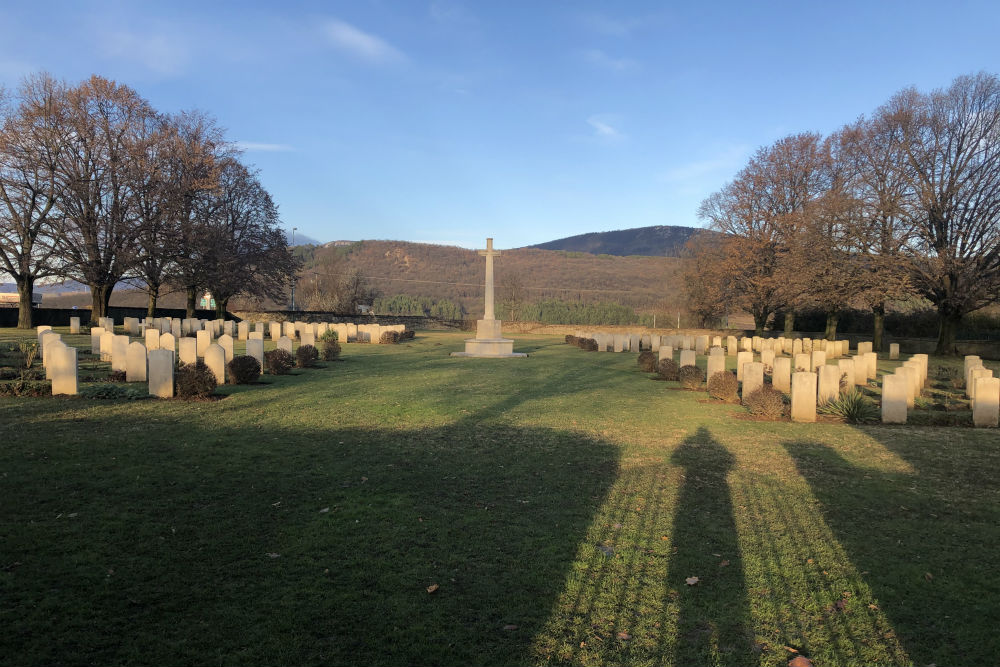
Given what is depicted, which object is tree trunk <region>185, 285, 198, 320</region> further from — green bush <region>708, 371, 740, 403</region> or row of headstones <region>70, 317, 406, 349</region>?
green bush <region>708, 371, 740, 403</region>

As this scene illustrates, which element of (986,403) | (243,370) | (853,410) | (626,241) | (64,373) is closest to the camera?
(986,403)

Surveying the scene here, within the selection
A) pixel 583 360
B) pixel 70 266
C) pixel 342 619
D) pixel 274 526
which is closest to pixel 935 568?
pixel 342 619

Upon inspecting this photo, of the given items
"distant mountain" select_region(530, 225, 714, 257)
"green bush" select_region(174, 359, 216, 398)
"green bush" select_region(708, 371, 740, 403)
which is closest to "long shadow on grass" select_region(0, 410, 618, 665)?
"green bush" select_region(174, 359, 216, 398)

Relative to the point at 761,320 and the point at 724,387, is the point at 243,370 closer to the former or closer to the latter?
the point at 724,387

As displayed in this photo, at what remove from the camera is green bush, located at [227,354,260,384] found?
11.8 metres

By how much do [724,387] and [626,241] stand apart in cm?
13949

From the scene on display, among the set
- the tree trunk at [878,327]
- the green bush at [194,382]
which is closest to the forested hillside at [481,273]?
the tree trunk at [878,327]

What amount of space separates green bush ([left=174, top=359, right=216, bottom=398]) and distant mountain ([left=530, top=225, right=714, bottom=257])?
124639 mm

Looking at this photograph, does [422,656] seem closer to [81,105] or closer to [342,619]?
[342,619]

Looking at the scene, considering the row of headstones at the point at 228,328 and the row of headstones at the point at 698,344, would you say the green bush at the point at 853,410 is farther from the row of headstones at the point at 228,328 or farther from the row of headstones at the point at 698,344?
the row of headstones at the point at 228,328

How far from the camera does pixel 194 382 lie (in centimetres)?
973

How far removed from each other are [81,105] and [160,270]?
8.43 metres

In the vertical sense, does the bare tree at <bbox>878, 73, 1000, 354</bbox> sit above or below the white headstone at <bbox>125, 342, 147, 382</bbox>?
above

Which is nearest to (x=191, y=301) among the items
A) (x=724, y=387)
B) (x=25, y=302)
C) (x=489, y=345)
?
(x=25, y=302)
